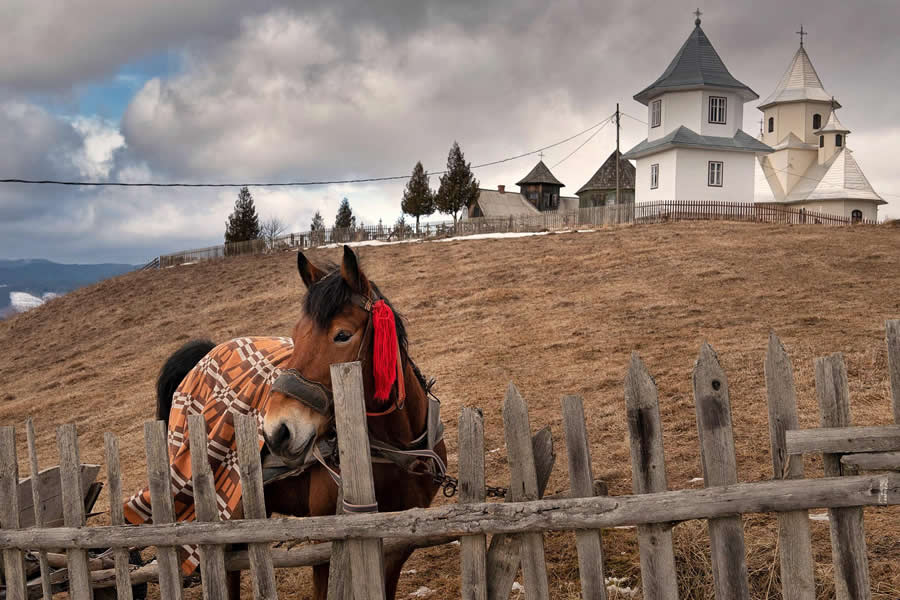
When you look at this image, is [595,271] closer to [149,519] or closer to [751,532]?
[751,532]

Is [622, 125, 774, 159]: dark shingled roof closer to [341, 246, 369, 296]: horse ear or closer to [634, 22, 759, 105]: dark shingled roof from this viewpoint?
[634, 22, 759, 105]: dark shingled roof

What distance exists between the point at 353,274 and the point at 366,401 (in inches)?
25.6

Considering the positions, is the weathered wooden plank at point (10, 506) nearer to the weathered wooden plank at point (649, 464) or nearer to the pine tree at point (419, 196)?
the weathered wooden plank at point (649, 464)

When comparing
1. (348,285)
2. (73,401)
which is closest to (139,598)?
(348,285)

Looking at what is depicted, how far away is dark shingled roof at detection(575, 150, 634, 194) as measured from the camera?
55844 millimetres

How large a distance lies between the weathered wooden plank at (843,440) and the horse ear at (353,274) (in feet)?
6.71

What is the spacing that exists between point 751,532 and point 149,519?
4.14 m

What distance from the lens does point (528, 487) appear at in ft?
9.28

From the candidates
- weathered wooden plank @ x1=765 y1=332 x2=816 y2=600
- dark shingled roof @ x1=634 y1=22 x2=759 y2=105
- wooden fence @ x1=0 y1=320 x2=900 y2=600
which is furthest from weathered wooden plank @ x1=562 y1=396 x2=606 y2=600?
dark shingled roof @ x1=634 y1=22 x2=759 y2=105

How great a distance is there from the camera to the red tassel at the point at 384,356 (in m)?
3.32

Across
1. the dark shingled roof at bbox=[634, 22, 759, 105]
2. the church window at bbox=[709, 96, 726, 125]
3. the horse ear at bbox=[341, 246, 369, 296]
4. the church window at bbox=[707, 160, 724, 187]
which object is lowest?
the horse ear at bbox=[341, 246, 369, 296]

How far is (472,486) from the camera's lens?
2.88 m

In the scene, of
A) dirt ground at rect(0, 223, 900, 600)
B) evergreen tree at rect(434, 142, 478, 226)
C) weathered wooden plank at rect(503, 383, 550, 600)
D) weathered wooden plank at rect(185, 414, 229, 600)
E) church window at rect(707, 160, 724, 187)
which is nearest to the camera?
weathered wooden plank at rect(503, 383, 550, 600)

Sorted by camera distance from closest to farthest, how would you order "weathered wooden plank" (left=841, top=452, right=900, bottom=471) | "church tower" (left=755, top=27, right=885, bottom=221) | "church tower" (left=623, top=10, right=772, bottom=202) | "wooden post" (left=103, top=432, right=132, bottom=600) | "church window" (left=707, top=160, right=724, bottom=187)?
"weathered wooden plank" (left=841, top=452, right=900, bottom=471)
"wooden post" (left=103, top=432, right=132, bottom=600)
"church tower" (left=623, top=10, right=772, bottom=202)
"church window" (left=707, top=160, right=724, bottom=187)
"church tower" (left=755, top=27, right=885, bottom=221)
